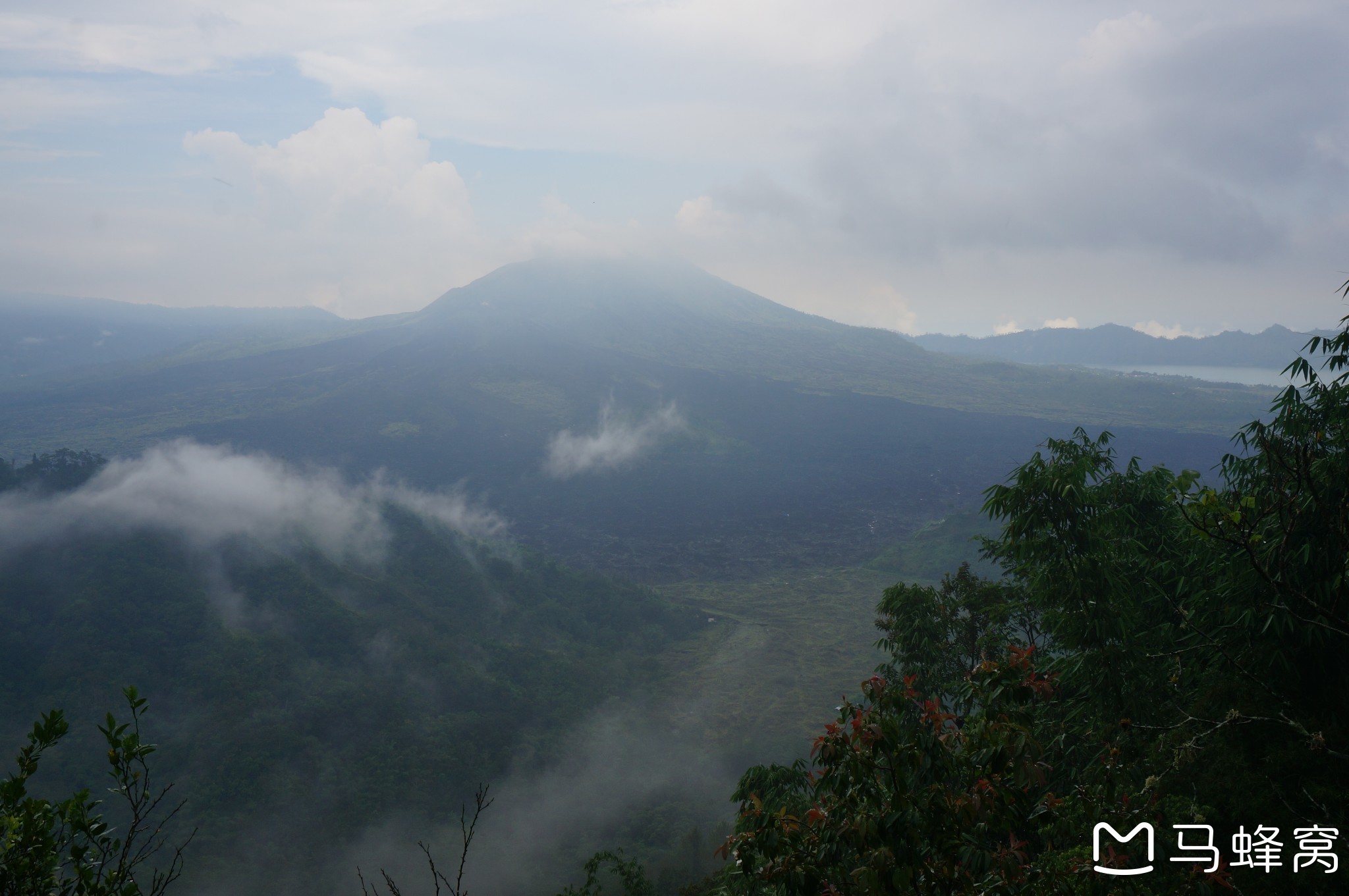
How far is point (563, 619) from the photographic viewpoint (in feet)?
151

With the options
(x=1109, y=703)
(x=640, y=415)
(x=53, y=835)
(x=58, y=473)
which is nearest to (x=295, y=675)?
(x=58, y=473)

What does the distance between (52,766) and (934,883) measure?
32582 mm

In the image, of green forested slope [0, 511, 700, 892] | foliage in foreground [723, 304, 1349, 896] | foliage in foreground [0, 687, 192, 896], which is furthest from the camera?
green forested slope [0, 511, 700, 892]

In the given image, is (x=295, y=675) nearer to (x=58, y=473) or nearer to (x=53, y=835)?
(x=58, y=473)

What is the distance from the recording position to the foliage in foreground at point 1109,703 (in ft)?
12.0

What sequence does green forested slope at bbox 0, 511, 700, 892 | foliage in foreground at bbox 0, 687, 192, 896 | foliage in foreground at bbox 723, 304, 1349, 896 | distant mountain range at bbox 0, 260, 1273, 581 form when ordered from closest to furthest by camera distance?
foliage in foreground at bbox 0, 687, 192, 896 < foliage in foreground at bbox 723, 304, 1349, 896 < green forested slope at bbox 0, 511, 700, 892 < distant mountain range at bbox 0, 260, 1273, 581

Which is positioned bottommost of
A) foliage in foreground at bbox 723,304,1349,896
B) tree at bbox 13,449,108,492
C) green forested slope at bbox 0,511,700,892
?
green forested slope at bbox 0,511,700,892

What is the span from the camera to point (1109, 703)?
33.6 feet

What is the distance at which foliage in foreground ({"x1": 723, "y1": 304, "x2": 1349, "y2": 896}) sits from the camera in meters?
3.64

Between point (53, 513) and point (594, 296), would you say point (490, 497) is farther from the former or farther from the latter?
point (594, 296)

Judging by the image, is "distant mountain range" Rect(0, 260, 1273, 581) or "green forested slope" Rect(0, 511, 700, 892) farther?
"distant mountain range" Rect(0, 260, 1273, 581)

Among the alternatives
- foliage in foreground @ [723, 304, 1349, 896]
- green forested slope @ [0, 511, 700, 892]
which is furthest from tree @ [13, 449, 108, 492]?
foliage in foreground @ [723, 304, 1349, 896]

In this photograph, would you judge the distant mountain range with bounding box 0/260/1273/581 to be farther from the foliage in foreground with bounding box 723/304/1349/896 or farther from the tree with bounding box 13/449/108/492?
the foliage in foreground with bounding box 723/304/1349/896

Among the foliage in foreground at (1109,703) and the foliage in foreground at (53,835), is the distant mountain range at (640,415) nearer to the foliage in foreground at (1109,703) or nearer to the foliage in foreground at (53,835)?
the foliage in foreground at (1109,703)
